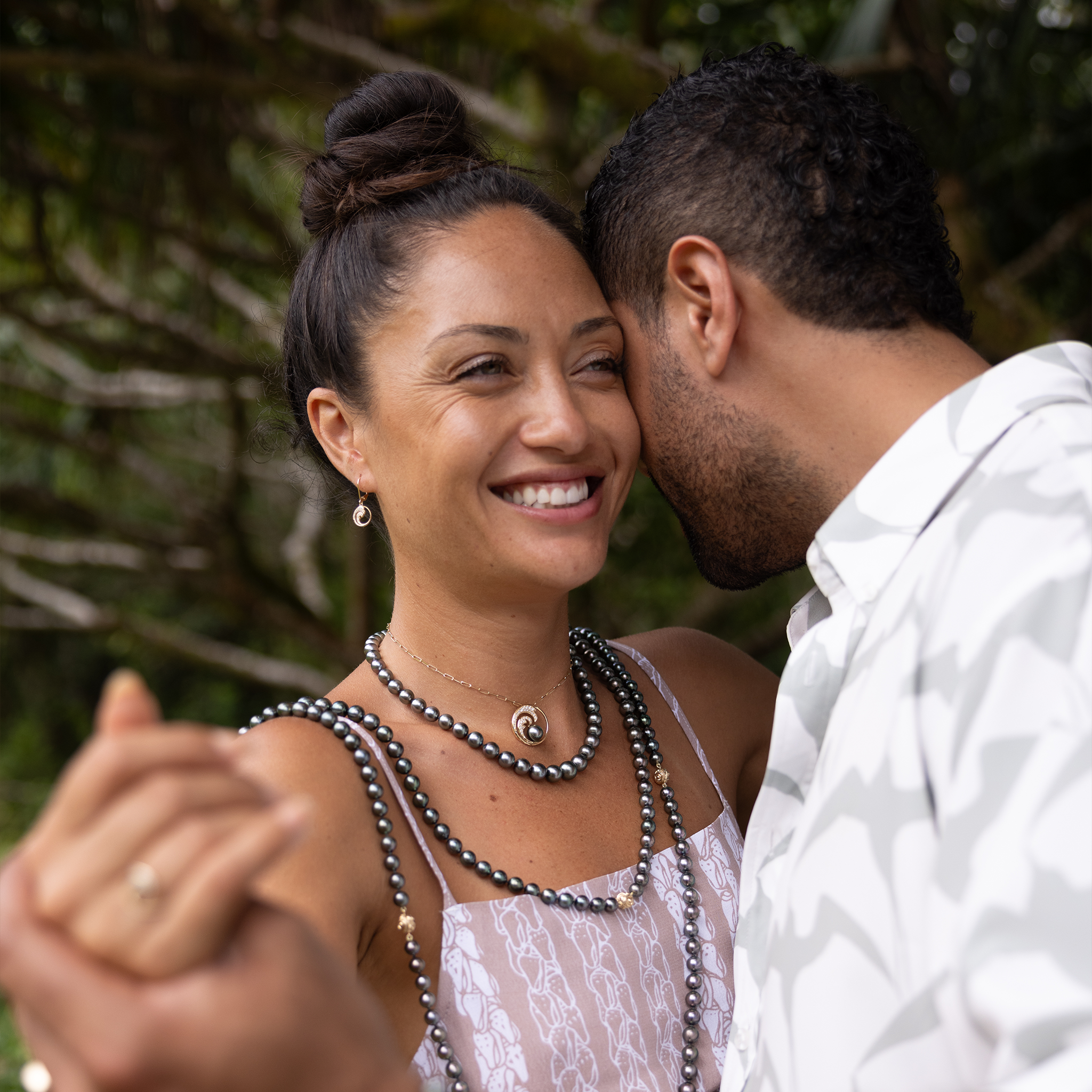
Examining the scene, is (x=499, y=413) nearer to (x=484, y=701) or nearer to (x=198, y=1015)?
(x=484, y=701)

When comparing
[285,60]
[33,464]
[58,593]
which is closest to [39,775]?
[33,464]

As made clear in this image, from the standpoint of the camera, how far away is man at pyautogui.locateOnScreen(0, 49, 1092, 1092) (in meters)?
0.94

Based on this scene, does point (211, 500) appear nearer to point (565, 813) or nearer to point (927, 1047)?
point (565, 813)

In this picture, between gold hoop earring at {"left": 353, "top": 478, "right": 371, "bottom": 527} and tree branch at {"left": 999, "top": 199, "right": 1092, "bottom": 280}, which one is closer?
gold hoop earring at {"left": 353, "top": 478, "right": 371, "bottom": 527}

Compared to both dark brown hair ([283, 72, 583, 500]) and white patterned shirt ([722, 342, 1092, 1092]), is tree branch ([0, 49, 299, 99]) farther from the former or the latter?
white patterned shirt ([722, 342, 1092, 1092])

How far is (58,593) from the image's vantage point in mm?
6359

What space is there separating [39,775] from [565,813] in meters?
10.4

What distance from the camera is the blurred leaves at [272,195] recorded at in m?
3.71

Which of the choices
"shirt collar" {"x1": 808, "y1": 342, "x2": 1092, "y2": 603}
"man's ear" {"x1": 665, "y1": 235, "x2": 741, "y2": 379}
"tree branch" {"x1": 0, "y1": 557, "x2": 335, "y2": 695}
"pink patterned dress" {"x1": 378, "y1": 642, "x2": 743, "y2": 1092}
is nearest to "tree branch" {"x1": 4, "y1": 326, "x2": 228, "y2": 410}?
"tree branch" {"x1": 0, "y1": 557, "x2": 335, "y2": 695}

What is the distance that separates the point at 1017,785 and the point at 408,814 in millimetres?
991

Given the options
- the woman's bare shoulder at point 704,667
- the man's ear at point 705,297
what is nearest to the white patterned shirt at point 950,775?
the man's ear at point 705,297

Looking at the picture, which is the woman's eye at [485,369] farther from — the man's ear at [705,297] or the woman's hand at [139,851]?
the woman's hand at [139,851]

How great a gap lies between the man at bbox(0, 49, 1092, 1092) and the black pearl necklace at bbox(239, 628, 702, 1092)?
21cm

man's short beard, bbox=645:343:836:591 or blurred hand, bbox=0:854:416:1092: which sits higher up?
blurred hand, bbox=0:854:416:1092
